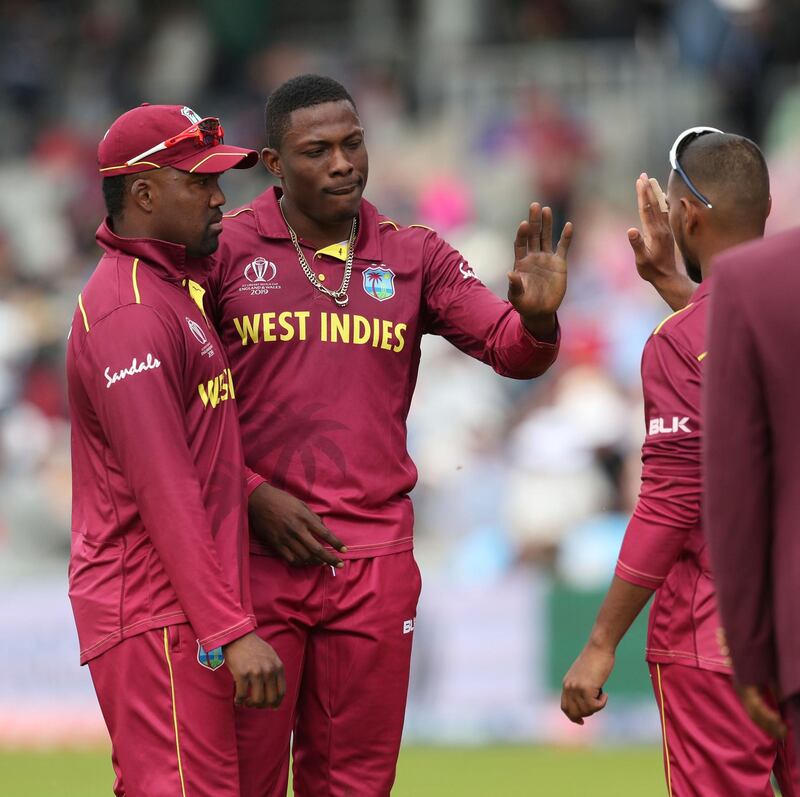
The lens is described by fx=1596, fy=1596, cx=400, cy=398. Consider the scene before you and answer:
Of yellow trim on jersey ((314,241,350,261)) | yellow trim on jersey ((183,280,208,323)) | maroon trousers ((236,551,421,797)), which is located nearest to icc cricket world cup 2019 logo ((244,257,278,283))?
yellow trim on jersey ((314,241,350,261))

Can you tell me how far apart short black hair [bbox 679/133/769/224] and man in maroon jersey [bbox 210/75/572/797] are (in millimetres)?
466

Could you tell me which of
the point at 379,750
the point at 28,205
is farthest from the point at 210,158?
the point at 28,205

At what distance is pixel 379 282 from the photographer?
5145 mm

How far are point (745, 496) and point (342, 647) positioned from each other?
6.55 ft

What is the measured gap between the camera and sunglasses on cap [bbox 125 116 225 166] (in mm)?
4672

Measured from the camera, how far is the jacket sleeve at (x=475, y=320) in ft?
16.3

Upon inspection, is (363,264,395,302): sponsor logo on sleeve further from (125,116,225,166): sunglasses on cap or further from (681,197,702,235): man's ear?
(681,197,702,235): man's ear

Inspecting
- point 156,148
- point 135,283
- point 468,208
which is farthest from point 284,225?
point 468,208

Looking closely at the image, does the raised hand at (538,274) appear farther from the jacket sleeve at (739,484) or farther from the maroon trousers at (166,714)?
the jacket sleeve at (739,484)

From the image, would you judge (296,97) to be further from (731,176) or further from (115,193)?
(731,176)

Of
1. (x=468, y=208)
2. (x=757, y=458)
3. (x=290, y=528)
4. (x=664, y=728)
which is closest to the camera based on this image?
(x=757, y=458)

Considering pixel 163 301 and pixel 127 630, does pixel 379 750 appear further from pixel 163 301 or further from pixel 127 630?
pixel 163 301

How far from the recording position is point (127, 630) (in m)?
4.51

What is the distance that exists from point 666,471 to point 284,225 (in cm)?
152
